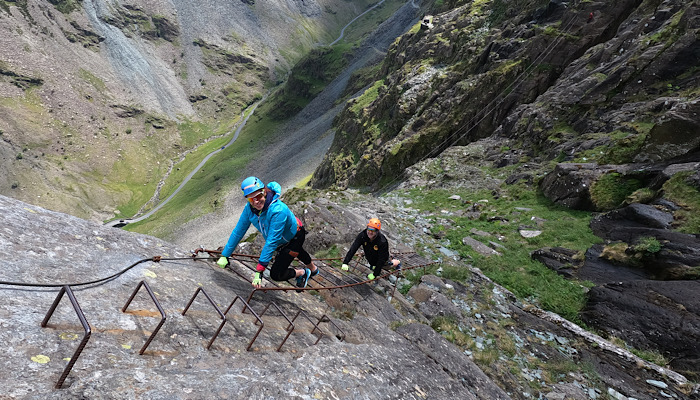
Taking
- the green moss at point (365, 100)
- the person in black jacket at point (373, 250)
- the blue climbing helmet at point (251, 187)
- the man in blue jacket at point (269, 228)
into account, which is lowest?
the person in black jacket at point (373, 250)

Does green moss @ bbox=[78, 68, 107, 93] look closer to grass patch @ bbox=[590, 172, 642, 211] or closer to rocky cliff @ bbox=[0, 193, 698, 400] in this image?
rocky cliff @ bbox=[0, 193, 698, 400]

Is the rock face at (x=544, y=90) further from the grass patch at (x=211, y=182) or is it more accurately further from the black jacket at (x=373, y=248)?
the grass patch at (x=211, y=182)

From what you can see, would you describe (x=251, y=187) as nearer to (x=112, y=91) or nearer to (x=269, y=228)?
(x=269, y=228)

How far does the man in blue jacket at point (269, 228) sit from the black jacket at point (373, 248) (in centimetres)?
251

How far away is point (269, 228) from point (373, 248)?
434cm

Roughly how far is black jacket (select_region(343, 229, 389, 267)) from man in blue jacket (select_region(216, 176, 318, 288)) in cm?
251

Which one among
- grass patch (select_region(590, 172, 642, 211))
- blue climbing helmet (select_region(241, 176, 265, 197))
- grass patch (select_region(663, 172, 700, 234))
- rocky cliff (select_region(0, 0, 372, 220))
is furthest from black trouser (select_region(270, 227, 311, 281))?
rocky cliff (select_region(0, 0, 372, 220))

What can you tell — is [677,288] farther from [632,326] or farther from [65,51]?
[65,51]

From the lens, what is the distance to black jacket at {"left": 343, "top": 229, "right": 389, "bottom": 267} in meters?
9.55

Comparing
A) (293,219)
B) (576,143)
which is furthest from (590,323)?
(576,143)

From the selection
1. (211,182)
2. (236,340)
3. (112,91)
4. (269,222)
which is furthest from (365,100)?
(112,91)

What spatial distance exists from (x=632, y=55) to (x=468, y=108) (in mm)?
14738

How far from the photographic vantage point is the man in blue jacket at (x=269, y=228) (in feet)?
20.3

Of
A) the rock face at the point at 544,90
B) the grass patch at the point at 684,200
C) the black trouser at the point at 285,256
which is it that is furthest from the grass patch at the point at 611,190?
the black trouser at the point at 285,256
